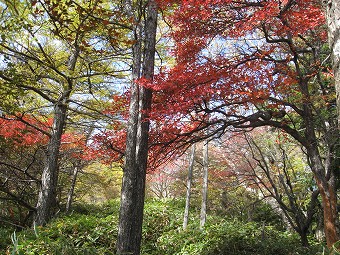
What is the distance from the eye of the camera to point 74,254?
201 centimetres

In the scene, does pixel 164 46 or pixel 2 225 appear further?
pixel 2 225

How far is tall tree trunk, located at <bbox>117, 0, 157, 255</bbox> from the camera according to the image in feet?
15.3

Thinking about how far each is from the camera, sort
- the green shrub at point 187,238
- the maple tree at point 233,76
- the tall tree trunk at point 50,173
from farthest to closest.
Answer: the tall tree trunk at point 50,173
the green shrub at point 187,238
the maple tree at point 233,76

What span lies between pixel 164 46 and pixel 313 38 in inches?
154

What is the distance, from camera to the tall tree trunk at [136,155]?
15.3 feet

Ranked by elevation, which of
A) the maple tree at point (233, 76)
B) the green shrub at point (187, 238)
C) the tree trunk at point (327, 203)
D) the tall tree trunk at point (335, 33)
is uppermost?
the maple tree at point (233, 76)

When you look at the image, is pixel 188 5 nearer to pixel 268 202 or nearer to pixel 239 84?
pixel 239 84

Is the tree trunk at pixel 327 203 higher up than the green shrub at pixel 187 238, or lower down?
higher up

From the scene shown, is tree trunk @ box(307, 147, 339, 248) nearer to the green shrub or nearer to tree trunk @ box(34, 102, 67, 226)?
the green shrub

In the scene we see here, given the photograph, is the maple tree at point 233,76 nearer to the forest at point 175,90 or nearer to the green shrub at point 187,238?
the forest at point 175,90

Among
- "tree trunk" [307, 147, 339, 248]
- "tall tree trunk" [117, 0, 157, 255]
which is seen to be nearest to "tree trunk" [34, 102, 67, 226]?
"tall tree trunk" [117, 0, 157, 255]

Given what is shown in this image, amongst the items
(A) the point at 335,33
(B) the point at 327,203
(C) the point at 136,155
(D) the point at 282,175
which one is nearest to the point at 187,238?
(D) the point at 282,175

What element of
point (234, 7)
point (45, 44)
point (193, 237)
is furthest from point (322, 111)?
point (45, 44)

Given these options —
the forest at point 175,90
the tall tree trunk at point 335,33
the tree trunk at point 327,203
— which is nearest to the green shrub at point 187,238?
the forest at point 175,90
